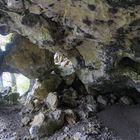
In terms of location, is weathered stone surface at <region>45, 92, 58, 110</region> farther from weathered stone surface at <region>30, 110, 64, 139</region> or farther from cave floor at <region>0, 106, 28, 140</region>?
cave floor at <region>0, 106, 28, 140</region>

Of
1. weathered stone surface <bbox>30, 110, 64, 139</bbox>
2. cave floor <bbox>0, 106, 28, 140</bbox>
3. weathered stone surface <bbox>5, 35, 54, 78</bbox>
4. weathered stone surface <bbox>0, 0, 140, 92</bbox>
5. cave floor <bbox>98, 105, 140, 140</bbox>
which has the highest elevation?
weathered stone surface <bbox>0, 0, 140, 92</bbox>

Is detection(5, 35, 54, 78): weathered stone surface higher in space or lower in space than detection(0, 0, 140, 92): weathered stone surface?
lower

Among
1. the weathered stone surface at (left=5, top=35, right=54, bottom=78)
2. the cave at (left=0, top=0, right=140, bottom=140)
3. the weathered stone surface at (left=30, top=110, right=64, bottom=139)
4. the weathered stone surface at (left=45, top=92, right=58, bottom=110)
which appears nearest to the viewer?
the cave at (left=0, top=0, right=140, bottom=140)

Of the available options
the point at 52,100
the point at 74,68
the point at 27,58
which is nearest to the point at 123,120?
the point at 74,68

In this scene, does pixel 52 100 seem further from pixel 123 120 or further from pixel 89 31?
pixel 89 31

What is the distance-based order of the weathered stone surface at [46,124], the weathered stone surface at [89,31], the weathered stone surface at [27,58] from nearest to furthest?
the weathered stone surface at [89,31], the weathered stone surface at [46,124], the weathered stone surface at [27,58]

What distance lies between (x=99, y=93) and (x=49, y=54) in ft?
9.85

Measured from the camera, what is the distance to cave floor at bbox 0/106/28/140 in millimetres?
11694

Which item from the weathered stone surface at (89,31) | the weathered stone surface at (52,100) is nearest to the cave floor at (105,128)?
the weathered stone surface at (89,31)

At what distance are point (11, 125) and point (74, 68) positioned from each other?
12.8 feet

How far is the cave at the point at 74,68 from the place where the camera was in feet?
24.5

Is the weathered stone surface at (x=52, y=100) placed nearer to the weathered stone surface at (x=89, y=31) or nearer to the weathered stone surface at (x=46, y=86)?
the weathered stone surface at (x=46, y=86)

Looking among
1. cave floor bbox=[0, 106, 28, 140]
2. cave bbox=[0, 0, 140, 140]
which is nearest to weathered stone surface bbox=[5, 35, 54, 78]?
cave bbox=[0, 0, 140, 140]

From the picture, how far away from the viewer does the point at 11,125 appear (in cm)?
1257
